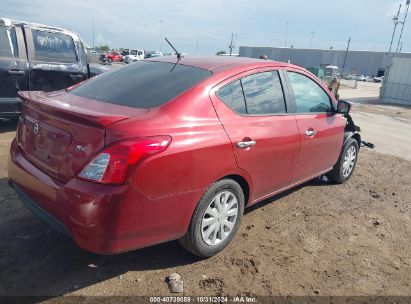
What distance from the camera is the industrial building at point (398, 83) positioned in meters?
21.2

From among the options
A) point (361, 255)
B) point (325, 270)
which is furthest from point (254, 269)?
point (361, 255)

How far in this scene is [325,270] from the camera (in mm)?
3262

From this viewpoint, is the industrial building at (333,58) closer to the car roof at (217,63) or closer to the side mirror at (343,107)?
the side mirror at (343,107)

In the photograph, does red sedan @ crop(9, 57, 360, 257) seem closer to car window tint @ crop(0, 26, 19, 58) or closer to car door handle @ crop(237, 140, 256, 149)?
car door handle @ crop(237, 140, 256, 149)

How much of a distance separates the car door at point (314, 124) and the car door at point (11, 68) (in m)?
4.75

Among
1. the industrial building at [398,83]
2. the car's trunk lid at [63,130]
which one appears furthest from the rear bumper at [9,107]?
the industrial building at [398,83]

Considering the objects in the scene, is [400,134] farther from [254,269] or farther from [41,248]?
[41,248]

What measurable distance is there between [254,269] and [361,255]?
1.12 metres

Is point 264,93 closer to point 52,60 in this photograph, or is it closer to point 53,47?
point 52,60

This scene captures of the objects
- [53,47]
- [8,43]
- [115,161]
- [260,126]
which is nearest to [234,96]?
[260,126]

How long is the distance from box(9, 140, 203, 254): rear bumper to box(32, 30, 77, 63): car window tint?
15.0ft

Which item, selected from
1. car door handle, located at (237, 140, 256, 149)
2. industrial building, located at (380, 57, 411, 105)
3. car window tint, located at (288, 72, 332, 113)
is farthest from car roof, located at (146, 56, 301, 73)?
industrial building, located at (380, 57, 411, 105)

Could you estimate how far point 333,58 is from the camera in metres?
91.6

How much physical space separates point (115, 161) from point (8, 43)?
16.9 ft
